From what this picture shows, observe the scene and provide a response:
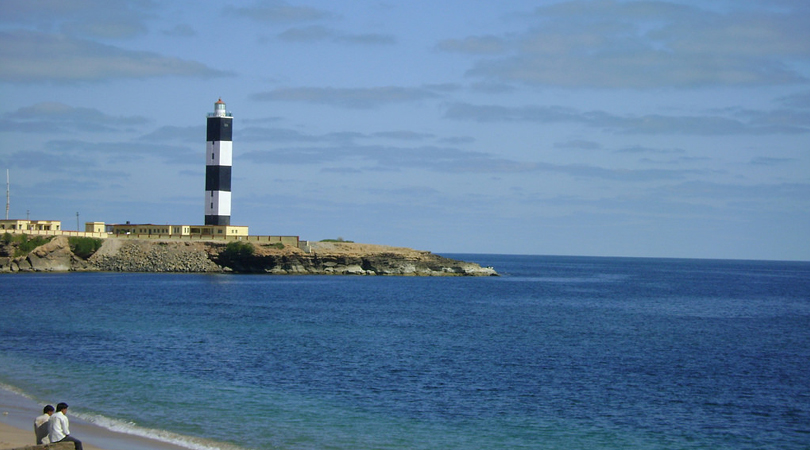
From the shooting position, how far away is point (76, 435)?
878 inches

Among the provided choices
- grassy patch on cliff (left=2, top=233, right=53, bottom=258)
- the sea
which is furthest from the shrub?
the sea

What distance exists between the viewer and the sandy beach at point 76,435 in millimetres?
20906

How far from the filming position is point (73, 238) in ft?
347

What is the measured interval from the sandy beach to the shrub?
85086 mm

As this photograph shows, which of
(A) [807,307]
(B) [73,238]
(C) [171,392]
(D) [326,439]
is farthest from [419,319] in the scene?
(B) [73,238]

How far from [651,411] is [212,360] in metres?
19.0

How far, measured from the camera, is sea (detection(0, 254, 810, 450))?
24.1m

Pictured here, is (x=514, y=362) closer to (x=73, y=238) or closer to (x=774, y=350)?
(x=774, y=350)

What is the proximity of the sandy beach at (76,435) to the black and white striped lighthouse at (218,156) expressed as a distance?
77238 mm

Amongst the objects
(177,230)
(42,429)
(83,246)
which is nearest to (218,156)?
(177,230)

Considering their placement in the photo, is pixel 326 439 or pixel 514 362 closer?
pixel 326 439

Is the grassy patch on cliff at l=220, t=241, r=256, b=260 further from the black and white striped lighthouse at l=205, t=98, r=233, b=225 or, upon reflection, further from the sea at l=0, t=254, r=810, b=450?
the sea at l=0, t=254, r=810, b=450

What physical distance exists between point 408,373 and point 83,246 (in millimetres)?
83855

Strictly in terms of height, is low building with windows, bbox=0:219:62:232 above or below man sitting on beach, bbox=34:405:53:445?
above
